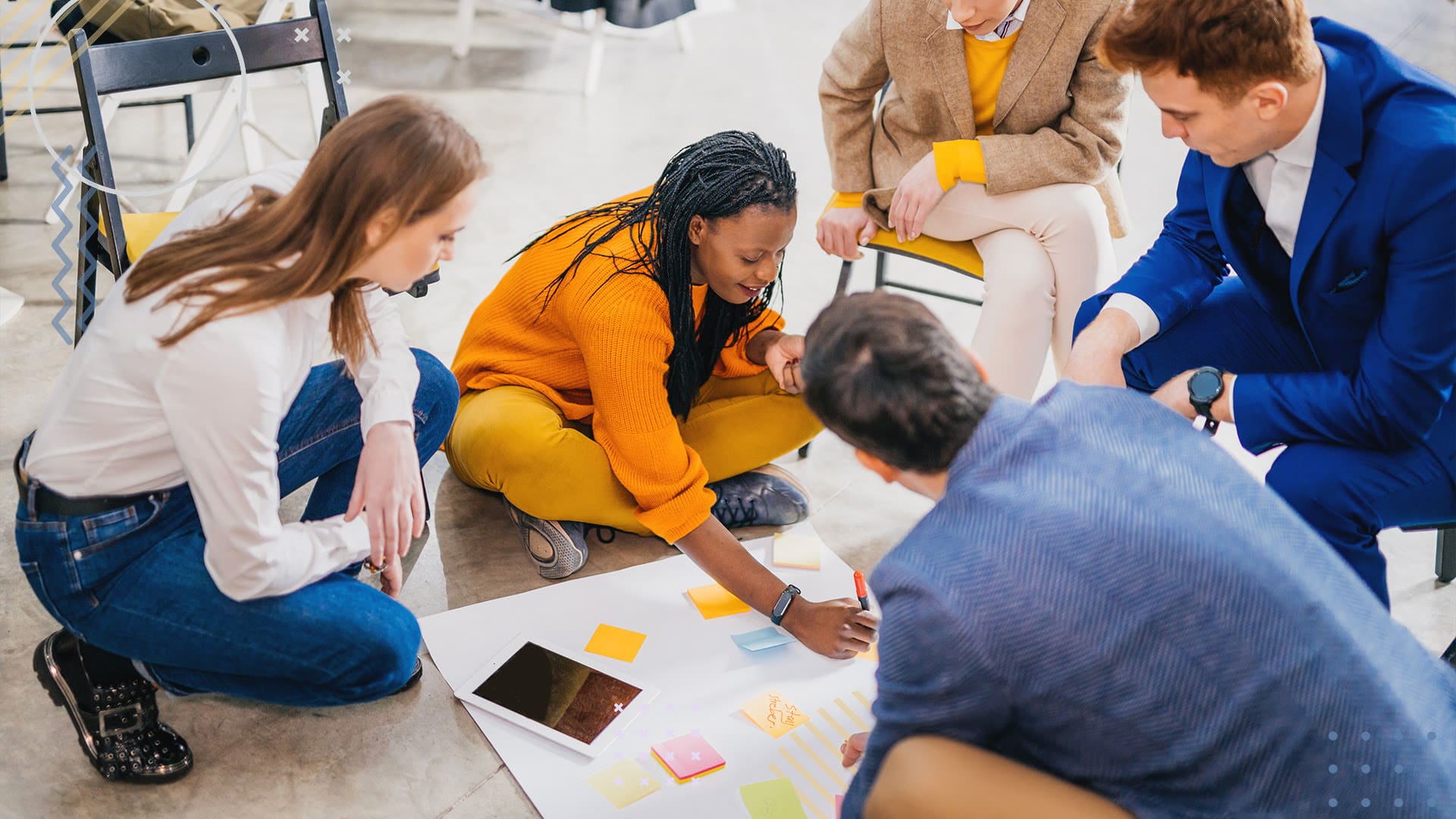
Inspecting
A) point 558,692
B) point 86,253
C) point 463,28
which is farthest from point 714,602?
point 463,28

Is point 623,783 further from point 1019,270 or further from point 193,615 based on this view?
point 1019,270

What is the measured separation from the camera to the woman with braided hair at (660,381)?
219cm

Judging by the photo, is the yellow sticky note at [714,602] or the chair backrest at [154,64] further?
the chair backrest at [154,64]

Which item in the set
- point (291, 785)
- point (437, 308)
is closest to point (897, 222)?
point (437, 308)

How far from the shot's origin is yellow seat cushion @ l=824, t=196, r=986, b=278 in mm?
2650

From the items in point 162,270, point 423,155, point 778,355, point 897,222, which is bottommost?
point 778,355

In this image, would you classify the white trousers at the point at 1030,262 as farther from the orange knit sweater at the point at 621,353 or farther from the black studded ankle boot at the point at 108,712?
the black studded ankle boot at the point at 108,712

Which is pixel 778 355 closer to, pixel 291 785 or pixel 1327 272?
pixel 1327 272

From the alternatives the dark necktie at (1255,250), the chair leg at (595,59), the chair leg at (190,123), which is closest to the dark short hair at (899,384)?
the dark necktie at (1255,250)

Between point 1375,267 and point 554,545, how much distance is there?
1.54m

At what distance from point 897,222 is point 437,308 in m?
1.37

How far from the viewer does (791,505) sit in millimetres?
2633

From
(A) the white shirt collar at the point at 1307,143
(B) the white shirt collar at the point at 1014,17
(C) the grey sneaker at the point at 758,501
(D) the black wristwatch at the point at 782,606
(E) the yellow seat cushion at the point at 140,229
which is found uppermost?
(B) the white shirt collar at the point at 1014,17

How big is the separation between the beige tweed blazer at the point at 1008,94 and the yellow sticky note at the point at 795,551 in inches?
28.4
